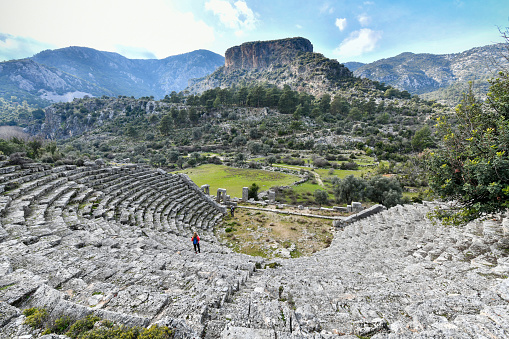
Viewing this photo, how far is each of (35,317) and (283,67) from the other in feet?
553

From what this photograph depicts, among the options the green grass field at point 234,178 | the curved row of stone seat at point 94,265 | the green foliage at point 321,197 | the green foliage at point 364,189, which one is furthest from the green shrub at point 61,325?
the green foliage at point 364,189

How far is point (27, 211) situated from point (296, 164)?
43922 millimetres

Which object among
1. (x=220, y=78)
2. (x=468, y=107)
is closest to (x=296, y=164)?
(x=468, y=107)

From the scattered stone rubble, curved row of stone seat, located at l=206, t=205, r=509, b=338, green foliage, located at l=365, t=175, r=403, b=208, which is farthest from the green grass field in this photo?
curved row of stone seat, located at l=206, t=205, r=509, b=338

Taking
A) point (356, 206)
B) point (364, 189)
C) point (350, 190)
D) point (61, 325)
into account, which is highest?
point (61, 325)

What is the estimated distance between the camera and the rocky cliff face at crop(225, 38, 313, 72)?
545 feet

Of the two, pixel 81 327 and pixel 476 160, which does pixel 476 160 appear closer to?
pixel 476 160

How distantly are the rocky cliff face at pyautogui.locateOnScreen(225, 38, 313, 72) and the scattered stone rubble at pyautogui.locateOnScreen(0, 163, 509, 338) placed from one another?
174 meters

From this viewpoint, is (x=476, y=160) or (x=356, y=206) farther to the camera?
(x=356, y=206)

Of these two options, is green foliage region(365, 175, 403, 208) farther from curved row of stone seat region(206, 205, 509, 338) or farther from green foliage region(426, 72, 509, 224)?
green foliage region(426, 72, 509, 224)

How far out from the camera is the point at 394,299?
4504 millimetres

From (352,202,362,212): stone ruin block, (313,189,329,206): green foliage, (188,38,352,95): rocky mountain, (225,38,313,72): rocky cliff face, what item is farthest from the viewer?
(225,38,313,72): rocky cliff face

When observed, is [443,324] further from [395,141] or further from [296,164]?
[395,141]

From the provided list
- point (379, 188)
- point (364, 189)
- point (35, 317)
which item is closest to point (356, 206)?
point (364, 189)
